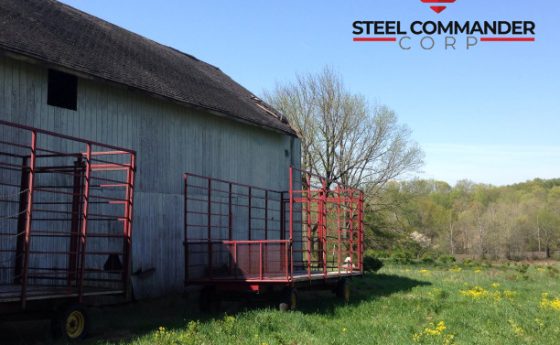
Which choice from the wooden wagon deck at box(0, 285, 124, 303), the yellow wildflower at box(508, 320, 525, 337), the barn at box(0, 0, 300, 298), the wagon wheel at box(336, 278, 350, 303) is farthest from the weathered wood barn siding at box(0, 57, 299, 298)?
the yellow wildflower at box(508, 320, 525, 337)

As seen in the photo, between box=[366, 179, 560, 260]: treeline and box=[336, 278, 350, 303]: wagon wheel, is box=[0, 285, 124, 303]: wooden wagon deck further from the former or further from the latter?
box=[366, 179, 560, 260]: treeline

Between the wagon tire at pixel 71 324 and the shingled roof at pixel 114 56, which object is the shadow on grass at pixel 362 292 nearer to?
the wagon tire at pixel 71 324

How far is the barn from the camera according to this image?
496 inches

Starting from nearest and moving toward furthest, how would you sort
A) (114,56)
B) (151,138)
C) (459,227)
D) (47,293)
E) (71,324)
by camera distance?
(47,293), (71,324), (151,138), (114,56), (459,227)

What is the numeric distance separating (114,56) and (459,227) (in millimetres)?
68087

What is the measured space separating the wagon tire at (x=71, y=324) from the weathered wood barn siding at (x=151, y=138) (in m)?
4.56

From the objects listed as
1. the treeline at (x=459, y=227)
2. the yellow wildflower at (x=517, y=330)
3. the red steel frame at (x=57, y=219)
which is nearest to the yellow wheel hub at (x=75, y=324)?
the red steel frame at (x=57, y=219)

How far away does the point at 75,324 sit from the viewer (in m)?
9.58

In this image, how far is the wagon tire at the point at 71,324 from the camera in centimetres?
932

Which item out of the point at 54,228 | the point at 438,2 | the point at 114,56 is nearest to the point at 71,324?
the point at 54,228

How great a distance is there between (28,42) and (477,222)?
67.3m

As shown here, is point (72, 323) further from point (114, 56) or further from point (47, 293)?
point (114, 56)

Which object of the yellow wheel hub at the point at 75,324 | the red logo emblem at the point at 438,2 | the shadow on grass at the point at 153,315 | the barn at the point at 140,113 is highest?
the red logo emblem at the point at 438,2

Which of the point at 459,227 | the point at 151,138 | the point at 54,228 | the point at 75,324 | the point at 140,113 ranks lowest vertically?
the point at 75,324
